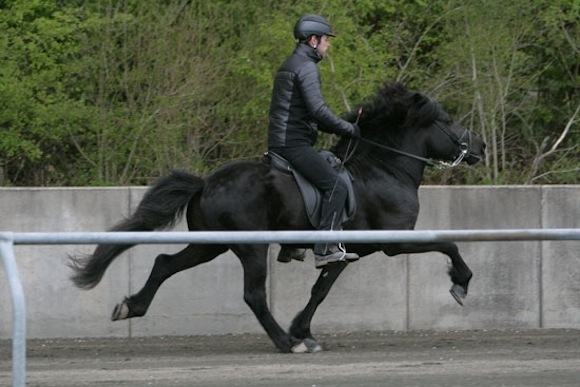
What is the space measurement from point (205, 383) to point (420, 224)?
4.04 m

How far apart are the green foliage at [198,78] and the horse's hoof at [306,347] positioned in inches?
134

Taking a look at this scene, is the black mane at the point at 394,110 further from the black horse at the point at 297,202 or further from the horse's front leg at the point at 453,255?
the horse's front leg at the point at 453,255

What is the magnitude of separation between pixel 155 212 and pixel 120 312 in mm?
885

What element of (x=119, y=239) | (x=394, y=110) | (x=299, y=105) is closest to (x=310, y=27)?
(x=299, y=105)

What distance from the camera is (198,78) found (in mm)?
13305

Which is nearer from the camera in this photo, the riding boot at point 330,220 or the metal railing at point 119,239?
the metal railing at point 119,239

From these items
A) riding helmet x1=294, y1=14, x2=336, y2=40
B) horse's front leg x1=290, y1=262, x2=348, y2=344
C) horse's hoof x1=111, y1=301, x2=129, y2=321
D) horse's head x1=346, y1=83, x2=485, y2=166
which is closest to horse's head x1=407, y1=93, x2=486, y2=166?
horse's head x1=346, y1=83, x2=485, y2=166

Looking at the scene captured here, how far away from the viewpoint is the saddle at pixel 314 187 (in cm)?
996

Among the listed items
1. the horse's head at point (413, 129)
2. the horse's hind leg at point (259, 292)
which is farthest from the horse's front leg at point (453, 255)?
the horse's hind leg at point (259, 292)

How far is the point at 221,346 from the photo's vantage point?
34.7 ft

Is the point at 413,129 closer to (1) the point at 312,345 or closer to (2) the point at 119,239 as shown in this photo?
(1) the point at 312,345

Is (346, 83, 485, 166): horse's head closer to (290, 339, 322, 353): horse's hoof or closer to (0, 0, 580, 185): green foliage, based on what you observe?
(290, 339, 322, 353): horse's hoof

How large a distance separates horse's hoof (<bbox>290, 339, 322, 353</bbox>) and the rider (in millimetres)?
668

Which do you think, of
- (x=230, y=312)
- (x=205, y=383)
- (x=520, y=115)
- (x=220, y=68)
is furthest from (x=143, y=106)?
(x=205, y=383)
